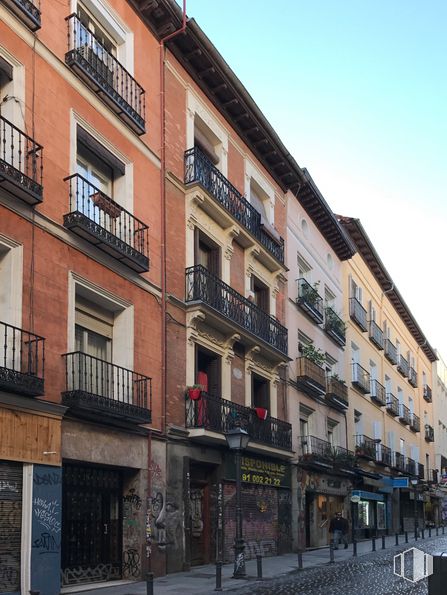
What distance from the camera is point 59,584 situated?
13.2m

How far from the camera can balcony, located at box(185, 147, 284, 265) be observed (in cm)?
2025

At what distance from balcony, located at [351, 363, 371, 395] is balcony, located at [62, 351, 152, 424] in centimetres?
1930

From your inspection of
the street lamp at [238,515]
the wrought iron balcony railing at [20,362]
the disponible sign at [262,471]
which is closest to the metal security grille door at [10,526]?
the wrought iron balcony railing at [20,362]

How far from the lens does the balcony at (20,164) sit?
12.8 metres

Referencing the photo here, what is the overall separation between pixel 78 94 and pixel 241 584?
10.2 meters

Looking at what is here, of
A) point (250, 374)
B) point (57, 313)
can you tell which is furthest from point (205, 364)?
point (57, 313)

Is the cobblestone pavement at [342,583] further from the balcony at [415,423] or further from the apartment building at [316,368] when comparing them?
the balcony at [415,423]

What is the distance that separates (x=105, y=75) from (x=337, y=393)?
17841 millimetres

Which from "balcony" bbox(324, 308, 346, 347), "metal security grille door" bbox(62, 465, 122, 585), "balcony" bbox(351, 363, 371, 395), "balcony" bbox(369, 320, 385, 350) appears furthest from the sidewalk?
"balcony" bbox(369, 320, 385, 350)

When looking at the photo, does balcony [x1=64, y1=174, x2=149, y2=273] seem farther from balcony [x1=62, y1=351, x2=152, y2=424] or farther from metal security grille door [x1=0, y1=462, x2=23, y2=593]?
metal security grille door [x1=0, y1=462, x2=23, y2=593]

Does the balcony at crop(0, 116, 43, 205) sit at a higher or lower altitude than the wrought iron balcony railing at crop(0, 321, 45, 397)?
higher

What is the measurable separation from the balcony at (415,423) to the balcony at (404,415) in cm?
100

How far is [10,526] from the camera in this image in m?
12.5

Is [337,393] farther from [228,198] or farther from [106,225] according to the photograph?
[106,225]
